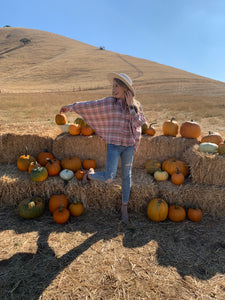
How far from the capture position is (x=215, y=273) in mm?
2639

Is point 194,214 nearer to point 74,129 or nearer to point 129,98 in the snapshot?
point 129,98

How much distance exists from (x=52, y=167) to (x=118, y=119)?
6.57ft

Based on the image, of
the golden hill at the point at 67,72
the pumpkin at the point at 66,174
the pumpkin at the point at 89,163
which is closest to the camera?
the pumpkin at the point at 66,174

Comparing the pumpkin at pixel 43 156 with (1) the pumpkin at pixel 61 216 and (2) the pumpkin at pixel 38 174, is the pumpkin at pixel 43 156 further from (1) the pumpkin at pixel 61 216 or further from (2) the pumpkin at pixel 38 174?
(1) the pumpkin at pixel 61 216

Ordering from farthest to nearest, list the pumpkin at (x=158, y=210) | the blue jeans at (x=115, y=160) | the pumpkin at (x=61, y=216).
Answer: the pumpkin at (x=158, y=210) < the pumpkin at (x=61, y=216) < the blue jeans at (x=115, y=160)

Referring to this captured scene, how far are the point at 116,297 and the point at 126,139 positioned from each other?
1.99m

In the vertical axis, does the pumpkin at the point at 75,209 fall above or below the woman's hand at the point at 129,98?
below

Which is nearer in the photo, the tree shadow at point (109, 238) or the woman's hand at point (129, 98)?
the tree shadow at point (109, 238)

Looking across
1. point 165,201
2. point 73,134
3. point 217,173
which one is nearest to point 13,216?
point 73,134

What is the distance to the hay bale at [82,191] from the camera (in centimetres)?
391

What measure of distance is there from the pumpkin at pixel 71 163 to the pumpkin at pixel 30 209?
98cm

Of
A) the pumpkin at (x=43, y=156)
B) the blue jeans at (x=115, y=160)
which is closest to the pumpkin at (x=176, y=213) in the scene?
the blue jeans at (x=115, y=160)

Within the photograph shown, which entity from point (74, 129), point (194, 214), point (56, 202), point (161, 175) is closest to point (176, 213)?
point (194, 214)

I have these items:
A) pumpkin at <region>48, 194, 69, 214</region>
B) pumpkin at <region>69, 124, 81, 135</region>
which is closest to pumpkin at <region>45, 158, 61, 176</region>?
pumpkin at <region>48, 194, 69, 214</region>
